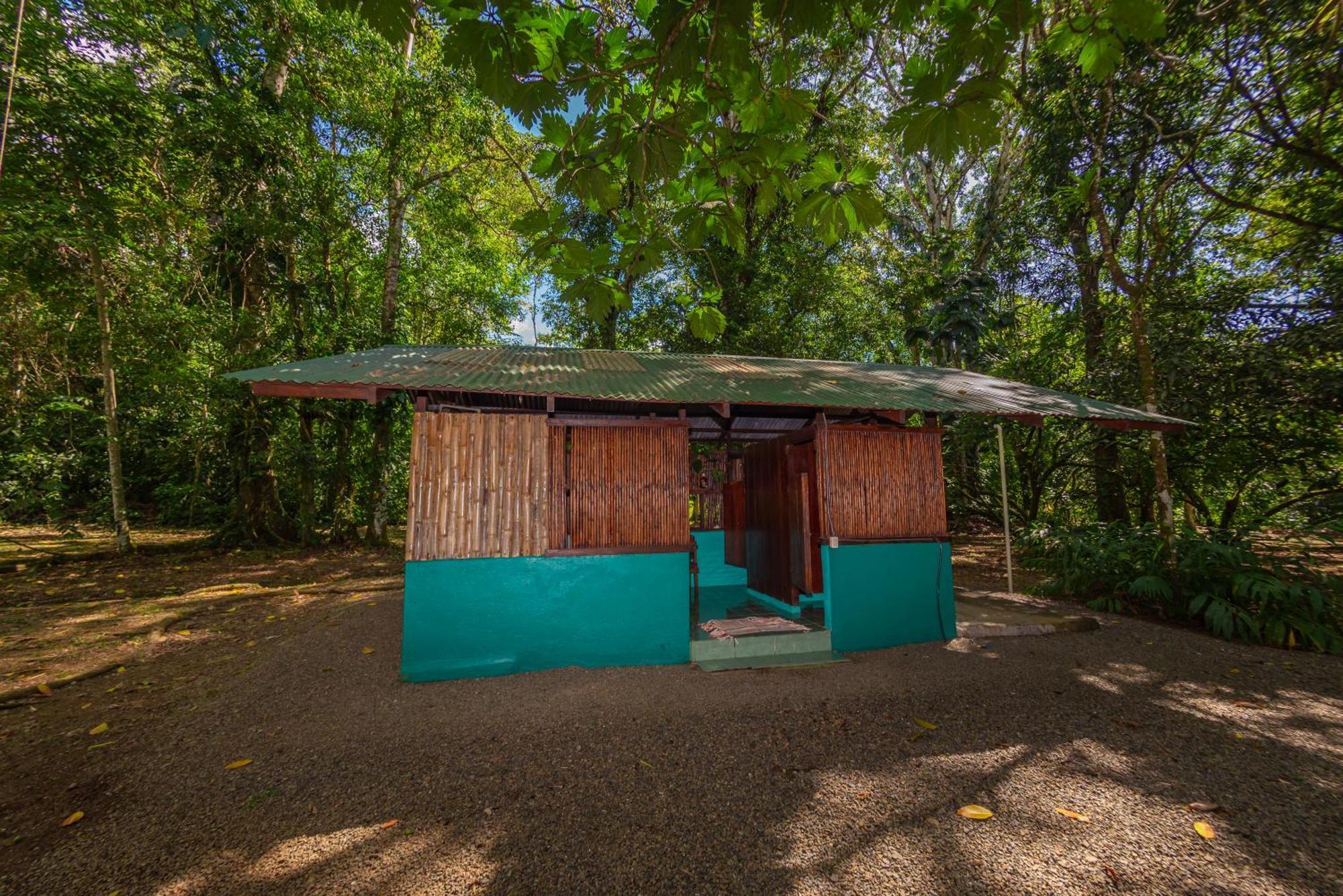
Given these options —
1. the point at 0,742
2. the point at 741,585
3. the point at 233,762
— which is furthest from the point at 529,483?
the point at 741,585

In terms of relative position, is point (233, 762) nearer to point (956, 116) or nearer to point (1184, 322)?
point (956, 116)

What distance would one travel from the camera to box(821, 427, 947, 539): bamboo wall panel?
17.3 feet

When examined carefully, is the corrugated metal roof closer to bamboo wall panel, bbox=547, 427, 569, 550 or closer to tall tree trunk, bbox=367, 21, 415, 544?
bamboo wall panel, bbox=547, 427, 569, 550

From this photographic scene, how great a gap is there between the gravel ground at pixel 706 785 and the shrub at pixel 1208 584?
2.80 ft

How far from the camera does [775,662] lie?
4.85 m

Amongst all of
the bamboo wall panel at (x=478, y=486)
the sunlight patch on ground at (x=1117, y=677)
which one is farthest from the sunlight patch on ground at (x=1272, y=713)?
the bamboo wall panel at (x=478, y=486)

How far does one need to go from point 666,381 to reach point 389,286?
8899 mm

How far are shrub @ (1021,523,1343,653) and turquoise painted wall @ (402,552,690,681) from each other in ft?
20.6

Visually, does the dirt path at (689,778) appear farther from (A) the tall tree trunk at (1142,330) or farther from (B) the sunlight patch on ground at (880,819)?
(A) the tall tree trunk at (1142,330)

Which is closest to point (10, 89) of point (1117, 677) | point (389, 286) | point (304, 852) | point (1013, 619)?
point (304, 852)

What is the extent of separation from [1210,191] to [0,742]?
14.3m

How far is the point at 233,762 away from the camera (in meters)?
3.14

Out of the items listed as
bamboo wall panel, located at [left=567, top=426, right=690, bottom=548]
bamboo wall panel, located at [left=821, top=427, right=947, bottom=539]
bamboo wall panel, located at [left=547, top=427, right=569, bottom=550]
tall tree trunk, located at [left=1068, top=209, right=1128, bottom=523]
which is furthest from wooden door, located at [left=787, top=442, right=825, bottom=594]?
tall tree trunk, located at [left=1068, top=209, right=1128, bottom=523]

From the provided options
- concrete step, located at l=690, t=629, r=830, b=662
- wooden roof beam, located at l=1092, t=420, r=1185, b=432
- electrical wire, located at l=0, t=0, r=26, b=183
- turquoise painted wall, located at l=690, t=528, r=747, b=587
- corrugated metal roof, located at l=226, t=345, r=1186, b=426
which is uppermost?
electrical wire, located at l=0, t=0, r=26, b=183
